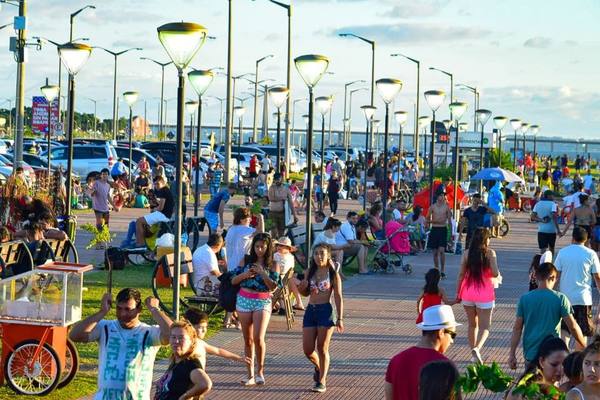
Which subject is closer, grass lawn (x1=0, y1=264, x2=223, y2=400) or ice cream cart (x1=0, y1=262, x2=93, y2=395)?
ice cream cart (x1=0, y1=262, x2=93, y2=395)

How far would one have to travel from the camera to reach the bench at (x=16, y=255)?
15728mm

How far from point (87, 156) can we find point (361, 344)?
34.9 meters

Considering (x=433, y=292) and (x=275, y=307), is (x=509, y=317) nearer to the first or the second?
(x=275, y=307)

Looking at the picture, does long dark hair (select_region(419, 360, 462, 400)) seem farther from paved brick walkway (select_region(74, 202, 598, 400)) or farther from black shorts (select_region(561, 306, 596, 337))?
black shorts (select_region(561, 306, 596, 337))

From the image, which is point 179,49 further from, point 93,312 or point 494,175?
point 494,175

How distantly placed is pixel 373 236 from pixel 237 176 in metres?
31.6

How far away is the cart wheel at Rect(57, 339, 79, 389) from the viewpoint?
11.4 m

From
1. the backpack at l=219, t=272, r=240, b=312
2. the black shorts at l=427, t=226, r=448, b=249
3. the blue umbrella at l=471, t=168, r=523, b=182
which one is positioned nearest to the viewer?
the backpack at l=219, t=272, r=240, b=312

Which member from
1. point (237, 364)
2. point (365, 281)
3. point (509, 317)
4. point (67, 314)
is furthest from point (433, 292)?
point (365, 281)

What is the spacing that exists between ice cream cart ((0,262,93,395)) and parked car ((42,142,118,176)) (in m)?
36.9

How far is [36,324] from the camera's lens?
36.5ft

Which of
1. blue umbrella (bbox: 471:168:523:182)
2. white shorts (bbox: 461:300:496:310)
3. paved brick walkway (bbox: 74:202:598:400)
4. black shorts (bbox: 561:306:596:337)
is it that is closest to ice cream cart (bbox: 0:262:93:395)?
paved brick walkway (bbox: 74:202:598:400)

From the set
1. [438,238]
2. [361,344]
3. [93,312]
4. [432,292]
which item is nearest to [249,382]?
[432,292]

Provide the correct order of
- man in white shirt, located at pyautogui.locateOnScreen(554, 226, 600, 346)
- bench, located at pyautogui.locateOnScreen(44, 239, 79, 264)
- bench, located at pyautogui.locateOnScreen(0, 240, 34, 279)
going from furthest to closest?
1. bench, located at pyautogui.locateOnScreen(44, 239, 79, 264)
2. bench, located at pyautogui.locateOnScreen(0, 240, 34, 279)
3. man in white shirt, located at pyautogui.locateOnScreen(554, 226, 600, 346)
